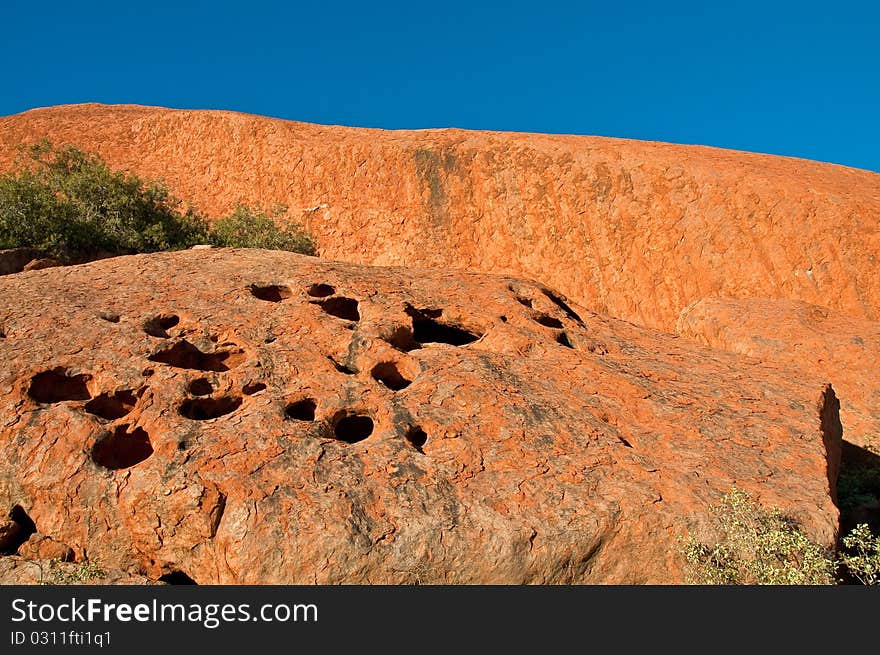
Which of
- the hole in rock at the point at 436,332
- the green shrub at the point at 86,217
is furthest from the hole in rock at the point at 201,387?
the green shrub at the point at 86,217

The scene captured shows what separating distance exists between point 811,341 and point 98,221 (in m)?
15.8

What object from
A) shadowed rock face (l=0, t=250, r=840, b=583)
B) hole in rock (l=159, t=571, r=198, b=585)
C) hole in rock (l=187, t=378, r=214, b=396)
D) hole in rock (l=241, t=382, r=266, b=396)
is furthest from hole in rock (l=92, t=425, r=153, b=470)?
hole in rock (l=159, t=571, r=198, b=585)

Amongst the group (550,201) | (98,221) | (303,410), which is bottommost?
(303,410)

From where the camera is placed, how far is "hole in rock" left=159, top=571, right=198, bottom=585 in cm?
573

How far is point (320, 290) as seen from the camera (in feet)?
30.0

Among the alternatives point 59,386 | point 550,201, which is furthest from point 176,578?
point 550,201

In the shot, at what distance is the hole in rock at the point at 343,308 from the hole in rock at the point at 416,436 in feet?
8.05

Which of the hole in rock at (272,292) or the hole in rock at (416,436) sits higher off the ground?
the hole in rock at (272,292)

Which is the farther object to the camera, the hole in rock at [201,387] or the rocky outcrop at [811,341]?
the rocky outcrop at [811,341]

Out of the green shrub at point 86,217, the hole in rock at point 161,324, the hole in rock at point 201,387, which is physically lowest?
the hole in rock at point 201,387

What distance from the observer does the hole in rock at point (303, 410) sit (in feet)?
22.5

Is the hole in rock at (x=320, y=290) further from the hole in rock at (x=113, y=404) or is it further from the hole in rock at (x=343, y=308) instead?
the hole in rock at (x=113, y=404)

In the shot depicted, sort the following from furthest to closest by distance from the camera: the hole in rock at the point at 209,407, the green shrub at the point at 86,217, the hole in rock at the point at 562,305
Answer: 1. the green shrub at the point at 86,217
2. the hole in rock at the point at 562,305
3. the hole in rock at the point at 209,407

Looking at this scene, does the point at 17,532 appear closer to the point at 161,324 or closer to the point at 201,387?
the point at 201,387
